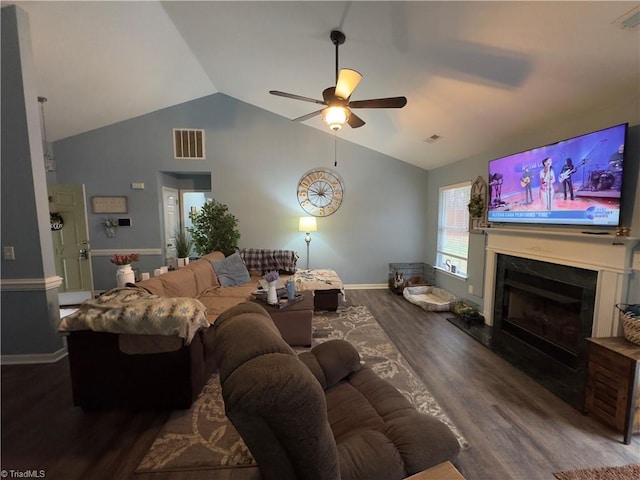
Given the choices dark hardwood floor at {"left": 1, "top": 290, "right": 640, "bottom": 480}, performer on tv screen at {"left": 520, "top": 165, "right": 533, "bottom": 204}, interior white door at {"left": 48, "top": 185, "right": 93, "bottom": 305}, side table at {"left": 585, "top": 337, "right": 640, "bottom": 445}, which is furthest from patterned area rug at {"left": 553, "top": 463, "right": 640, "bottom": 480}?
interior white door at {"left": 48, "top": 185, "right": 93, "bottom": 305}

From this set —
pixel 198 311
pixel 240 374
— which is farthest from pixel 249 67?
pixel 240 374

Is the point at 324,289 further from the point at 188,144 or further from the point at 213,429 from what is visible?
the point at 188,144

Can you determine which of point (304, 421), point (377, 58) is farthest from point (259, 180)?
point (304, 421)

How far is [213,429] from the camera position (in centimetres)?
191

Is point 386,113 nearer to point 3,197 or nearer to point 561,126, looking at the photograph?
point 561,126

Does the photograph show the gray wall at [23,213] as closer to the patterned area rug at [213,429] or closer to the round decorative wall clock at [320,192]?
the patterned area rug at [213,429]

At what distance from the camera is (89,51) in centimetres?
319

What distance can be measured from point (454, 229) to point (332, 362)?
12.6 feet

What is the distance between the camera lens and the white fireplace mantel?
86.5 inches

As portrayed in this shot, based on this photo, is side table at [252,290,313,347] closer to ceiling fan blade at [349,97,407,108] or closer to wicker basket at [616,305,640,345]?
ceiling fan blade at [349,97,407,108]

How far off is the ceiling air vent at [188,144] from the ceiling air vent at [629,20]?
529 cm

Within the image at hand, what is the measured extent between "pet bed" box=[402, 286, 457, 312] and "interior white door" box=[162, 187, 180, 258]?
4.53 meters

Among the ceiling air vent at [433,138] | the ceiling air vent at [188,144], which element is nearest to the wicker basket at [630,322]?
the ceiling air vent at [433,138]

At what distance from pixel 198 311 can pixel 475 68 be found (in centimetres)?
303
